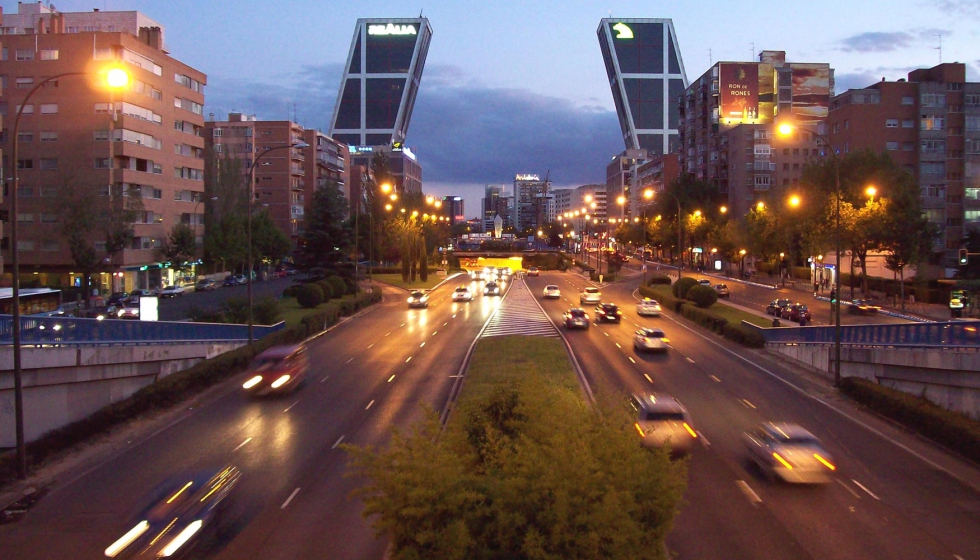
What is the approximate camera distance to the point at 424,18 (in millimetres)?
182125

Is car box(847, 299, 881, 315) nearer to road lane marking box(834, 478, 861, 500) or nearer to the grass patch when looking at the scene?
road lane marking box(834, 478, 861, 500)

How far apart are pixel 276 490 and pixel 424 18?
18045 cm

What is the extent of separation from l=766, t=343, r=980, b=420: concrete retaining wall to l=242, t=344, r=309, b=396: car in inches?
802

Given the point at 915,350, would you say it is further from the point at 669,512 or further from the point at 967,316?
the point at 967,316

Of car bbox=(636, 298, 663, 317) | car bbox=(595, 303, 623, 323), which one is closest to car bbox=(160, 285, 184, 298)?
car bbox=(595, 303, 623, 323)

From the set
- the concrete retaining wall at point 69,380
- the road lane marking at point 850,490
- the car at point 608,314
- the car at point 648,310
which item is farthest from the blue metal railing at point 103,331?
the car at point 648,310

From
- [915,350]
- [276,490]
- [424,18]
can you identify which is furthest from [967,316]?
[424,18]

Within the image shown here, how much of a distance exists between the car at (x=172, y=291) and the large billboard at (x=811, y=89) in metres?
98.7

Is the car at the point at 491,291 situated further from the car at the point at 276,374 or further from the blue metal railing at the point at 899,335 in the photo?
the car at the point at 276,374

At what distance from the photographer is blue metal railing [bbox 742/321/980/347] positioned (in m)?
22.0

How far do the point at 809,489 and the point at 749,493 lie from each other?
1367 millimetres

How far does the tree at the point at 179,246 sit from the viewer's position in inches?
2474

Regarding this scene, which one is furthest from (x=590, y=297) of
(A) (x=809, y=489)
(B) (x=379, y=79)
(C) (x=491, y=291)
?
(B) (x=379, y=79)

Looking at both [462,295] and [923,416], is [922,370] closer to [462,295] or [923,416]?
[923,416]
